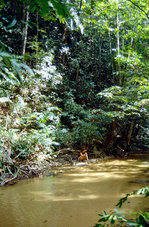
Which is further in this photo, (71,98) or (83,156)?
(71,98)

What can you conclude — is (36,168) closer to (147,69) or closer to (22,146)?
(22,146)

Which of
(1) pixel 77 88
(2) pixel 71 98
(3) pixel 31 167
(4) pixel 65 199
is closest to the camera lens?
(4) pixel 65 199

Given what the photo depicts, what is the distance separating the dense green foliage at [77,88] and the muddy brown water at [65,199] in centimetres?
136

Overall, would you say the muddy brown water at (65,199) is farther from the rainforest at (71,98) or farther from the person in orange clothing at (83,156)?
the person in orange clothing at (83,156)

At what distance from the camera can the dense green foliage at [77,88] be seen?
5.63m

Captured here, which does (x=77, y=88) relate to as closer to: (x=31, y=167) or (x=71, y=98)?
(x=71, y=98)

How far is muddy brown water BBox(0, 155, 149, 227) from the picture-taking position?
2.60 metres

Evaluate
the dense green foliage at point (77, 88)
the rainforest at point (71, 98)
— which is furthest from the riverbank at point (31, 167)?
the dense green foliage at point (77, 88)

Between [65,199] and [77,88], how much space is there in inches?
308

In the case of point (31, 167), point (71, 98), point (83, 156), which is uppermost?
point (71, 98)

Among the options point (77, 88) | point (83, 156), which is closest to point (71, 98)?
point (77, 88)

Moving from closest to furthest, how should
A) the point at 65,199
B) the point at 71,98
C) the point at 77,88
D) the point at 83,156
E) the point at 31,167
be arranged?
the point at 65,199 < the point at 31,167 < the point at 83,156 < the point at 71,98 < the point at 77,88

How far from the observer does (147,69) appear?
477 cm

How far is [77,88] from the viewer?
1056 centimetres
